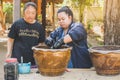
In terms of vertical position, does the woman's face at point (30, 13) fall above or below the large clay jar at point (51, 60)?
above

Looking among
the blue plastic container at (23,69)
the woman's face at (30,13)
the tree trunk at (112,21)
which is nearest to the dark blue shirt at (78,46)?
the woman's face at (30,13)

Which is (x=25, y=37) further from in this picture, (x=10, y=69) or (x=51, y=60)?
(x=10, y=69)

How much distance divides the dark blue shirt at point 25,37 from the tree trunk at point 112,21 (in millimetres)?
750

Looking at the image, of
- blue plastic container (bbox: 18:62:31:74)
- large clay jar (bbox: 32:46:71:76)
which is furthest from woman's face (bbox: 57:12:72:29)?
blue plastic container (bbox: 18:62:31:74)

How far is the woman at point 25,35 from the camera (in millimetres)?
3850

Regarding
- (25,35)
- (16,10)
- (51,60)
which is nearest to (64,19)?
(51,60)

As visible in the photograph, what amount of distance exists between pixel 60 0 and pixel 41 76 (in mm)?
11959

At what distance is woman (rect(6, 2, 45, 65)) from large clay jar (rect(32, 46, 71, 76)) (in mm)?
782

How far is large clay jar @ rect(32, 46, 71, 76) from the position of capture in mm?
2982

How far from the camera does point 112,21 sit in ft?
13.0

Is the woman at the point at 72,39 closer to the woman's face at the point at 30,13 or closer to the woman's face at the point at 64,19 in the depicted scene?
the woman's face at the point at 64,19

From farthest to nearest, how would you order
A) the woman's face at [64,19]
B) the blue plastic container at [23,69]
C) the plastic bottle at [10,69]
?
the woman's face at [64,19], the blue plastic container at [23,69], the plastic bottle at [10,69]

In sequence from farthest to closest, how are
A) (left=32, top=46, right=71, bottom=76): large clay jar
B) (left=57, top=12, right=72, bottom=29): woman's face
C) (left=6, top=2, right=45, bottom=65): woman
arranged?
(left=6, top=2, right=45, bottom=65): woman < (left=57, top=12, right=72, bottom=29): woman's face < (left=32, top=46, right=71, bottom=76): large clay jar

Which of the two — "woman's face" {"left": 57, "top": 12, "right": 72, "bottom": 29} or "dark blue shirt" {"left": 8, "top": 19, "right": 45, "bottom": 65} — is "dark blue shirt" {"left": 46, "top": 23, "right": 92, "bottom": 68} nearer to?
"woman's face" {"left": 57, "top": 12, "right": 72, "bottom": 29}
